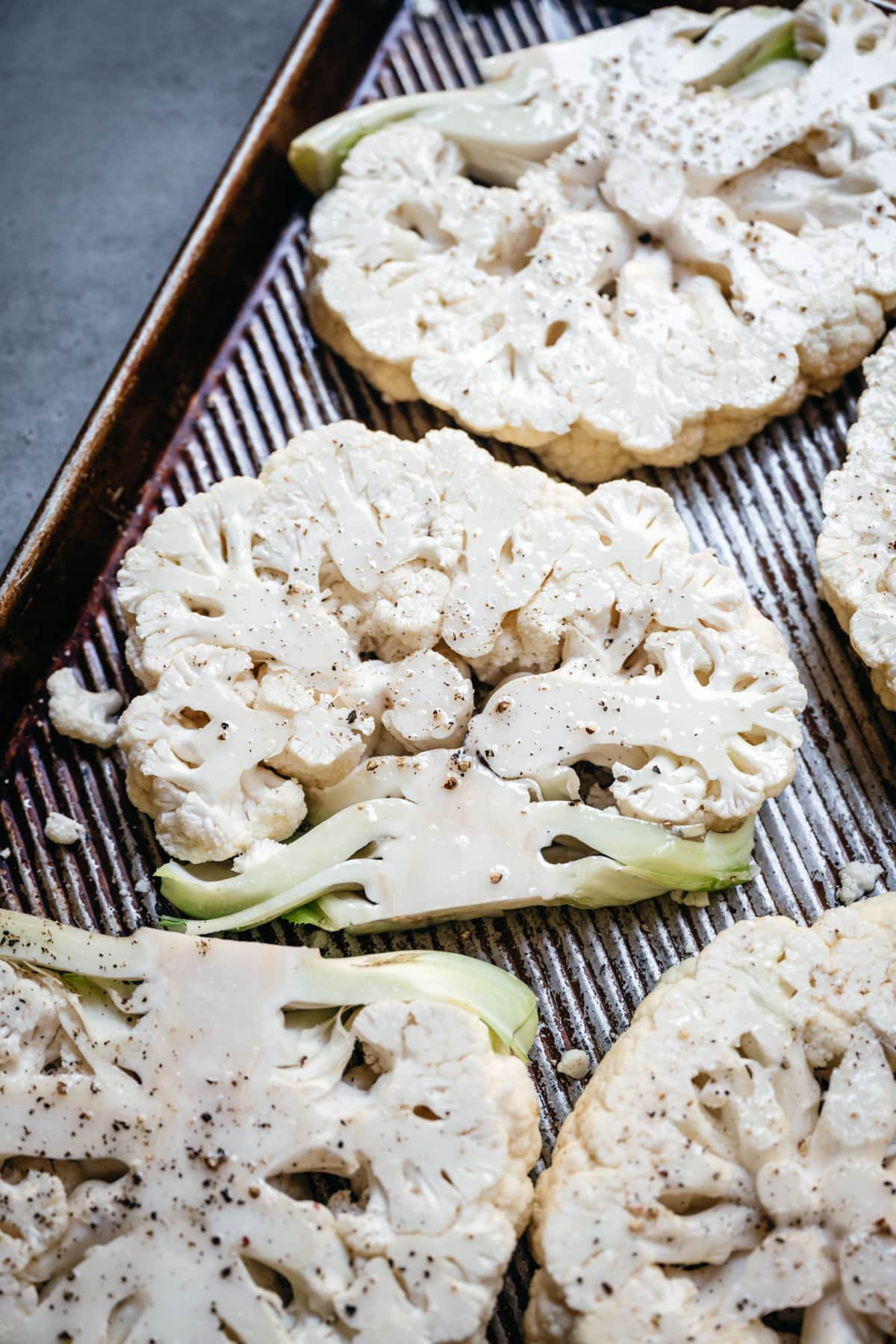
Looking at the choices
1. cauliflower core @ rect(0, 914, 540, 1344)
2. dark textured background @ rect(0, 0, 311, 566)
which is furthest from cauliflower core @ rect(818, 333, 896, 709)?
dark textured background @ rect(0, 0, 311, 566)

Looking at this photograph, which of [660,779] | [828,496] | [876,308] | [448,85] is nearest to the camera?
[660,779]

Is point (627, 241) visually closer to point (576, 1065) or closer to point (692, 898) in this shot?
point (692, 898)

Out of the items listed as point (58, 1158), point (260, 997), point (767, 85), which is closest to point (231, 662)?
point (260, 997)

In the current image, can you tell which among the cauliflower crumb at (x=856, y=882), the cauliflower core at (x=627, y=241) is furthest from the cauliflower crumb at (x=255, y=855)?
the cauliflower crumb at (x=856, y=882)

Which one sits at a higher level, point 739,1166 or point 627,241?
point 627,241

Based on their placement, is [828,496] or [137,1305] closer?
[137,1305]

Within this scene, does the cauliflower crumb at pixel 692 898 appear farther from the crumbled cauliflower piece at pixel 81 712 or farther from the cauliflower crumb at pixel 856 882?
the crumbled cauliflower piece at pixel 81 712

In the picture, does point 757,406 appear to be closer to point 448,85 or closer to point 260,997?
point 448,85

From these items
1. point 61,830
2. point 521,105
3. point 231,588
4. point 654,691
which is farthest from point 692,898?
point 521,105
